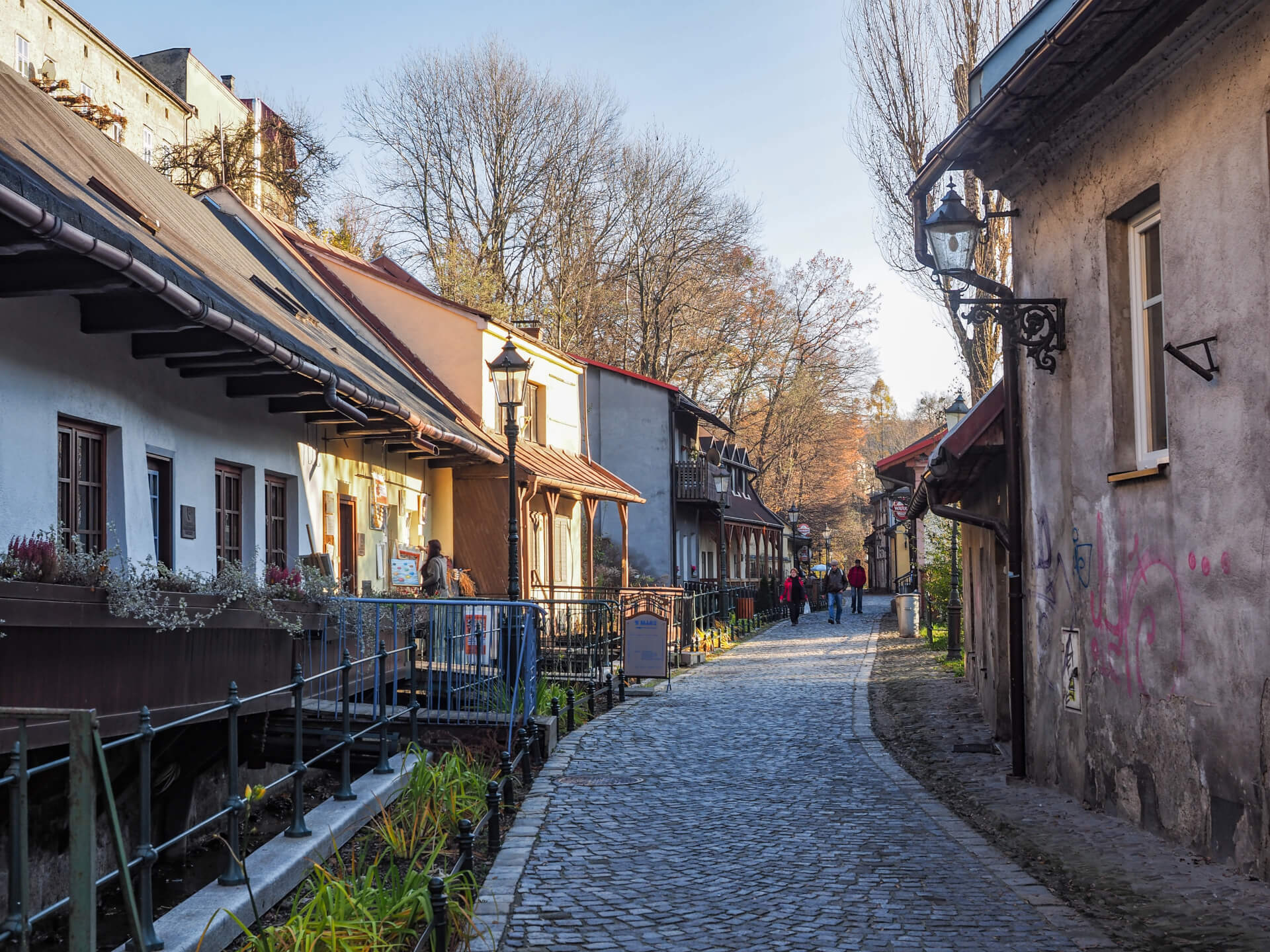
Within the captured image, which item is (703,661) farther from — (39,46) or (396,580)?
(39,46)

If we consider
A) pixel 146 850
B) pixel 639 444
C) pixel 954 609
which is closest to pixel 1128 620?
pixel 146 850

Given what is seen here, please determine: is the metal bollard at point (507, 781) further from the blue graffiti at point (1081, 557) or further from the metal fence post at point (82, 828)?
the metal fence post at point (82, 828)

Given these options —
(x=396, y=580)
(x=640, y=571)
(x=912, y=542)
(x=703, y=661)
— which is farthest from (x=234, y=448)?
A: (x=912, y=542)

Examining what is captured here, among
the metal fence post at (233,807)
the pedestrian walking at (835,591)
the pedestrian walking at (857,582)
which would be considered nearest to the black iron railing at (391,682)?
the metal fence post at (233,807)

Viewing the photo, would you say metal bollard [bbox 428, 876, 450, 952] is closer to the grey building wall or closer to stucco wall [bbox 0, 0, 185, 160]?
the grey building wall

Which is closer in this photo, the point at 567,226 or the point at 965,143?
the point at 965,143

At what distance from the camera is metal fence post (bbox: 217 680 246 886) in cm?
592

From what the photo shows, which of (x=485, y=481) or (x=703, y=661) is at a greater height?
(x=485, y=481)

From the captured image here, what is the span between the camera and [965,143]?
955cm

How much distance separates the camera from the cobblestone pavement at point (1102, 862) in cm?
558

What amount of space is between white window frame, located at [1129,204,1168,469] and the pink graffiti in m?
0.61

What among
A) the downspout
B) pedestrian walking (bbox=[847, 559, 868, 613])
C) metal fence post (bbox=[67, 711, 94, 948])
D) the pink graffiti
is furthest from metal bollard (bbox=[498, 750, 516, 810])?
pedestrian walking (bbox=[847, 559, 868, 613])

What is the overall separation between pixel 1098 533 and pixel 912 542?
34681 mm

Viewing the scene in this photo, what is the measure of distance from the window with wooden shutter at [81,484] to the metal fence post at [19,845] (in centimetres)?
547
